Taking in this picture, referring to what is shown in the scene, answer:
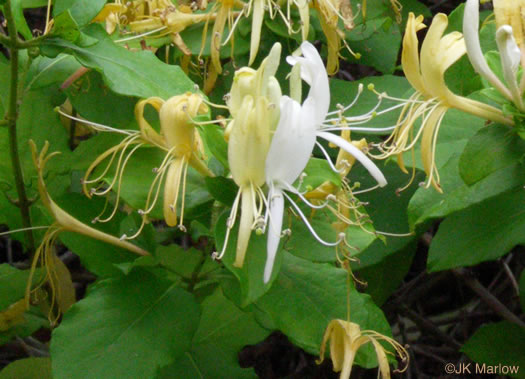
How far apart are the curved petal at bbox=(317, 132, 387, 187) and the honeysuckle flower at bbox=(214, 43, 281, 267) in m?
0.07

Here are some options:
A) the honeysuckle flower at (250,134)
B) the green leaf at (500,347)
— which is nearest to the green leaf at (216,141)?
the honeysuckle flower at (250,134)

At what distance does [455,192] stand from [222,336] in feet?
1.38

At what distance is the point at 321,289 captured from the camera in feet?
2.92

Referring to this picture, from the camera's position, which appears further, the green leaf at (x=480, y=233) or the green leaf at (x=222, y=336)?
the green leaf at (x=222, y=336)

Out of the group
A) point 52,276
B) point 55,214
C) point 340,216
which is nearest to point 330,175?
point 340,216

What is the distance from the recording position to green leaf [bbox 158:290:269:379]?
42.8 inches

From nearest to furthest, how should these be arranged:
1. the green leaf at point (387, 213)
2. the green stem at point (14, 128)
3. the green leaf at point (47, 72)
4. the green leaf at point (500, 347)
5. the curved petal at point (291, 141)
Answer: the curved petal at point (291, 141) → the green stem at point (14, 128) → the green leaf at point (47, 72) → the green leaf at point (387, 213) → the green leaf at point (500, 347)

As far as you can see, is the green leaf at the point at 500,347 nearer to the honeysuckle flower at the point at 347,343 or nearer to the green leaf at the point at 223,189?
the honeysuckle flower at the point at 347,343

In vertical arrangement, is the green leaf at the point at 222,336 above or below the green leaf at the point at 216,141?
below

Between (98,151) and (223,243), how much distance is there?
34 centimetres

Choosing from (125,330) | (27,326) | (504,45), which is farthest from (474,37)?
(27,326)

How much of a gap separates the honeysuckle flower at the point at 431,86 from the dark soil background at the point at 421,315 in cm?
57

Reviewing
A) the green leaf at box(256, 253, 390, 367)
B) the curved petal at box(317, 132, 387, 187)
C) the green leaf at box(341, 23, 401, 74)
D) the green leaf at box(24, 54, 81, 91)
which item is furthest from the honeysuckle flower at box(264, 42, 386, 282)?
the green leaf at box(341, 23, 401, 74)

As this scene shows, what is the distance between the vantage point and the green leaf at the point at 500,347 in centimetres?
121
